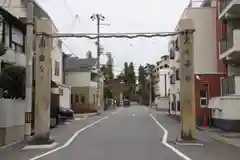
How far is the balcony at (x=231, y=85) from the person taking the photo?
90.6 ft

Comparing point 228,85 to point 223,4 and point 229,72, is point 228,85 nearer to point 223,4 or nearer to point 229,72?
point 229,72

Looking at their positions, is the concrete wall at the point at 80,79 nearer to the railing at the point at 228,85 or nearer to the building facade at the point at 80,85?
the building facade at the point at 80,85

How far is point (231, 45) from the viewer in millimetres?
29734

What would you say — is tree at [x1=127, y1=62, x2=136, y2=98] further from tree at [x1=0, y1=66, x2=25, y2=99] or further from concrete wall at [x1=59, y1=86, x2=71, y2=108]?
tree at [x1=0, y1=66, x2=25, y2=99]

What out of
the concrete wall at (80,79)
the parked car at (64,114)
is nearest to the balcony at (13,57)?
the parked car at (64,114)

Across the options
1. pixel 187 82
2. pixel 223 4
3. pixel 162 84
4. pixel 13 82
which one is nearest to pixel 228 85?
pixel 223 4

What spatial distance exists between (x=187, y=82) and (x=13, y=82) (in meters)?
10.4

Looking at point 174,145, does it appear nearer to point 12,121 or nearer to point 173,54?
point 12,121

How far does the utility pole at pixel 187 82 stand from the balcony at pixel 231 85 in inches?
328

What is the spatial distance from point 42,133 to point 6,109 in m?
2.08

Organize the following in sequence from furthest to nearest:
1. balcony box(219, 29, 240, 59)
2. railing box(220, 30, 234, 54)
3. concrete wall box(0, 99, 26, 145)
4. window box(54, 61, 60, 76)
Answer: window box(54, 61, 60, 76)
railing box(220, 30, 234, 54)
balcony box(219, 29, 240, 59)
concrete wall box(0, 99, 26, 145)

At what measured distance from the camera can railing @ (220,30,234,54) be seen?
3009 cm

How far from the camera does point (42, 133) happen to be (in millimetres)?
19875

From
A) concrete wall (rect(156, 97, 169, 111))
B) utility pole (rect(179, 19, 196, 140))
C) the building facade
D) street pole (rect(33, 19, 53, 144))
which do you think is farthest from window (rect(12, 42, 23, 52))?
concrete wall (rect(156, 97, 169, 111))
